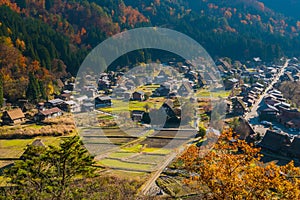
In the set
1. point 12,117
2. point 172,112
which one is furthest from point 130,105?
point 12,117

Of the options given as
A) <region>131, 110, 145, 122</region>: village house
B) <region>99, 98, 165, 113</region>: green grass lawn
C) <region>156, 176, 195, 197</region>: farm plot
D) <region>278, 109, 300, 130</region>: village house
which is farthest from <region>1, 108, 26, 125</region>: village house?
<region>278, 109, 300, 130</region>: village house

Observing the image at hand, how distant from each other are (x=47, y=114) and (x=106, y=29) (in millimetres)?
35184

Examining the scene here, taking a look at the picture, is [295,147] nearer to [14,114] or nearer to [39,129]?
[39,129]

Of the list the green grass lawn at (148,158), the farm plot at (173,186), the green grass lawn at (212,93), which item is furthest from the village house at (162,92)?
the farm plot at (173,186)

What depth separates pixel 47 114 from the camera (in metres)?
22.9

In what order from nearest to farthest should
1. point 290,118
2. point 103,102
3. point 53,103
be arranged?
1. point 290,118
2. point 53,103
3. point 103,102

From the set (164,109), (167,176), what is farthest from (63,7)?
(167,176)

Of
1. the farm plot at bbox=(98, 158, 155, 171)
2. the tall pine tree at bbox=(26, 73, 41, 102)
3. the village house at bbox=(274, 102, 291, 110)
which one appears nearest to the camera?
the farm plot at bbox=(98, 158, 155, 171)

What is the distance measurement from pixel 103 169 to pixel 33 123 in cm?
1011

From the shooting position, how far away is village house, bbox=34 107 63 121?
891 inches

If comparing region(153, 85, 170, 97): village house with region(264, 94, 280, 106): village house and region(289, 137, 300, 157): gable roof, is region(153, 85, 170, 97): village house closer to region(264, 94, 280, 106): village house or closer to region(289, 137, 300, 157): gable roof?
region(264, 94, 280, 106): village house

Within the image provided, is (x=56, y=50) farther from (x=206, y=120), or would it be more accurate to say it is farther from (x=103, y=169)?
(x=103, y=169)

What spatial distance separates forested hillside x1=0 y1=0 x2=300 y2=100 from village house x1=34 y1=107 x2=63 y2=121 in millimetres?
4382

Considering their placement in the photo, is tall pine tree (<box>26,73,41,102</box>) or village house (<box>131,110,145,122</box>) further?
tall pine tree (<box>26,73,41,102</box>)
